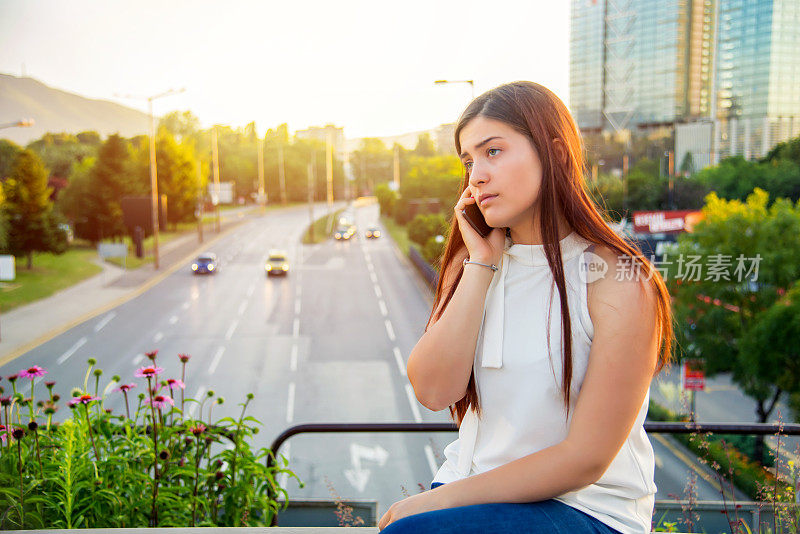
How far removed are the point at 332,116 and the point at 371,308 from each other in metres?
1.47

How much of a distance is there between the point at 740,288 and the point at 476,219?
11157 mm

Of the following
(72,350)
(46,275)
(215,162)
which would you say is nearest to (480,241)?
(46,275)

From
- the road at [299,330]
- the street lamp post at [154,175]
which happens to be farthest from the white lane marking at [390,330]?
the street lamp post at [154,175]

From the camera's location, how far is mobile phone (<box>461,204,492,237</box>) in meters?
0.86

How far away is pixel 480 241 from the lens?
82 cm

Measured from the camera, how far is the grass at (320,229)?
15.3ft

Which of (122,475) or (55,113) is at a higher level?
(55,113)

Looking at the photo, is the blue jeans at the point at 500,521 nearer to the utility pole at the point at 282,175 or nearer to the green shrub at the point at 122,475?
the green shrub at the point at 122,475

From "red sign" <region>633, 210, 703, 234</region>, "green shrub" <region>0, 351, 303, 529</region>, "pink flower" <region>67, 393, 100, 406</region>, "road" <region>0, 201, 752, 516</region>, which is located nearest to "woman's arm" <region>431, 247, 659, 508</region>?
"green shrub" <region>0, 351, 303, 529</region>

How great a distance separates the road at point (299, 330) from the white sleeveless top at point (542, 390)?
12.2 feet

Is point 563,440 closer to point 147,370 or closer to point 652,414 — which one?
point 147,370

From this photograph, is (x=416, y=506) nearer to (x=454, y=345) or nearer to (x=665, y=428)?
(x=454, y=345)

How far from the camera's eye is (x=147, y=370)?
4.64 ft

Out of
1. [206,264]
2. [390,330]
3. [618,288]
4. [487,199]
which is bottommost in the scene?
[390,330]
